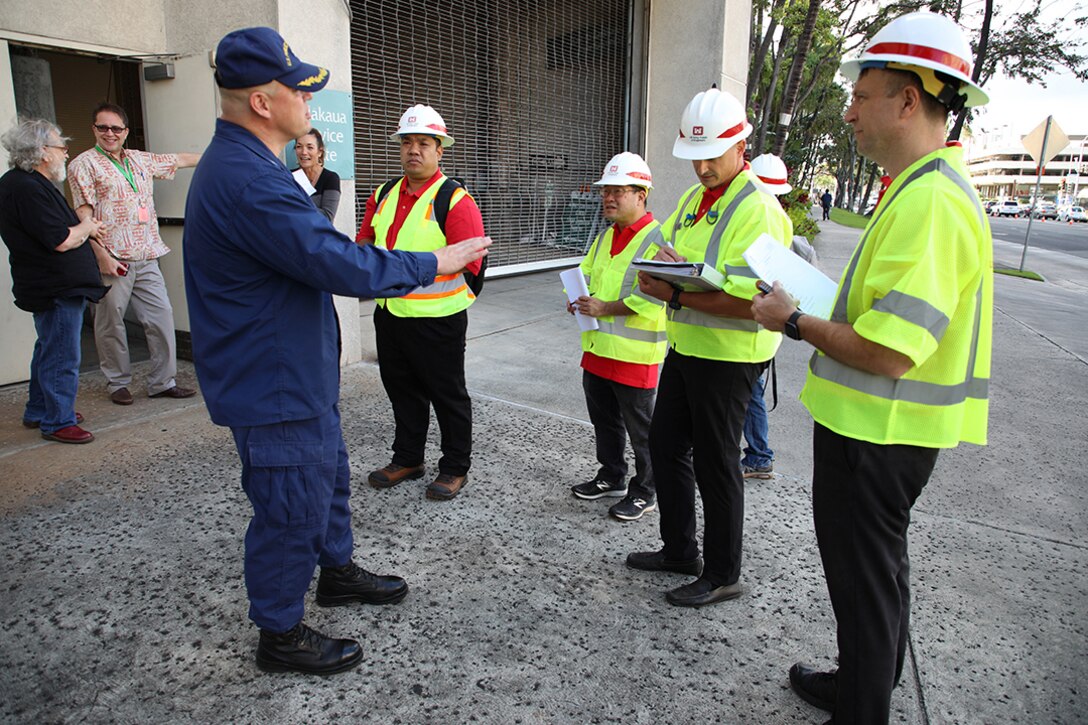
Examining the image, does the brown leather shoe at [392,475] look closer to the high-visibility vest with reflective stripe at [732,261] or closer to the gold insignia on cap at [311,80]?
the high-visibility vest with reflective stripe at [732,261]

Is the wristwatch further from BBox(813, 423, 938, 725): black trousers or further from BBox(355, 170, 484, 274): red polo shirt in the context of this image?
BBox(355, 170, 484, 274): red polo shirt

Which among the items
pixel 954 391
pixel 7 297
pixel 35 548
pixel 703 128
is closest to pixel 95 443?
pixel 35 548

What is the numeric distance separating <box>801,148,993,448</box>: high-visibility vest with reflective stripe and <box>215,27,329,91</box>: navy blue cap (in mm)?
1758

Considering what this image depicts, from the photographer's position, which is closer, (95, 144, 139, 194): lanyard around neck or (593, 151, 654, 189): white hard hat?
(593, 151, 654, 189): white hard hat

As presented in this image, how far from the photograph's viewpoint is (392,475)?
4012mm

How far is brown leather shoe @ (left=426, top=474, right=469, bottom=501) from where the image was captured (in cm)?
385

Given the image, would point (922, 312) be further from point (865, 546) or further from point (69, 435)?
point (69, 435)

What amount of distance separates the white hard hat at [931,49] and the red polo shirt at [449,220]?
2.15 meters

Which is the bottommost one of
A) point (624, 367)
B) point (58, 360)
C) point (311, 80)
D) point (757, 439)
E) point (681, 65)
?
point (757, 439)

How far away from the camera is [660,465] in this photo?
3.11 meters

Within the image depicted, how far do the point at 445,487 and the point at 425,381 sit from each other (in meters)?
0.57

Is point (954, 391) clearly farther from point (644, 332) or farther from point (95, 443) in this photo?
point (95, 443)

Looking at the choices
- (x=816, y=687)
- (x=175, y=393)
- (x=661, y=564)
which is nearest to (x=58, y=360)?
(x=175, y=393)

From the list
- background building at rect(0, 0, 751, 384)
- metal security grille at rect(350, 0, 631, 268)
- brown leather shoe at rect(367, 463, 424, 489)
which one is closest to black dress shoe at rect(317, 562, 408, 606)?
brown leather shoe at rect(367, 463, 424, 489)
